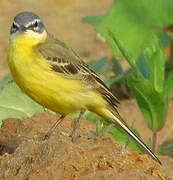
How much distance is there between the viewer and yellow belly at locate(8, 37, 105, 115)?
25.8 feet

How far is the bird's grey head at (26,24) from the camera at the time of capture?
8344 millimetres

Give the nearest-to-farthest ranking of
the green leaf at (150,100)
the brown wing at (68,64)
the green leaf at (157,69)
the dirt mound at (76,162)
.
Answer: the dirt mound at (76,162)
the brown wing at (68,64)
the green leaf at (150,100)
the green leaf at (157,69)

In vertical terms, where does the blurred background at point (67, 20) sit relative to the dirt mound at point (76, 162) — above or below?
below

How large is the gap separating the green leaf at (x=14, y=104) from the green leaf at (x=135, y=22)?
258cm

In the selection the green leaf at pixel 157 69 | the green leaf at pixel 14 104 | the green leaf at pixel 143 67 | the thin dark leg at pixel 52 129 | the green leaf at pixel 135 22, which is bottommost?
the green leaf at pixel 135 22

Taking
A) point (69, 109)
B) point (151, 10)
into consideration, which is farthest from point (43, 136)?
point (151, 10)

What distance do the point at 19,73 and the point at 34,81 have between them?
0.54 ft

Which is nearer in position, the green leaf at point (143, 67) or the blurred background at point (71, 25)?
the green leaf at point (143, 67)

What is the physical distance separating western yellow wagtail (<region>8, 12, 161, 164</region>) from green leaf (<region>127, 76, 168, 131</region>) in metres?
0.52

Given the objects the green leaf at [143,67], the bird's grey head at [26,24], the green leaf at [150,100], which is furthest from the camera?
the green leaf at [143,67]

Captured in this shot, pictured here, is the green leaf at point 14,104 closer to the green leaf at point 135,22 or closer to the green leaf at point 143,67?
the green leaf at point 143,67

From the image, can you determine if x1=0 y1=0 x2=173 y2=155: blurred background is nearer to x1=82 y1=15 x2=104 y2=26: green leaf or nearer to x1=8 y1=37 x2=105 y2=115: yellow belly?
x1=82 y1=15 x2=104 y2=26: green leaf

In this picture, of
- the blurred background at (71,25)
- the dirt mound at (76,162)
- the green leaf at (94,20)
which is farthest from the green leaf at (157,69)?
the green leaf at (94,20)

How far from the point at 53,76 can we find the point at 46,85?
0.64 feet
